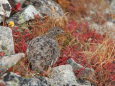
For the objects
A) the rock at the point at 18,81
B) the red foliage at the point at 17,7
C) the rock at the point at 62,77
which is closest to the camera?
A: the rock at the point at 18,81

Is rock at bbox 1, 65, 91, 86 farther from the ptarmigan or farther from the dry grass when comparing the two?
the dry grass

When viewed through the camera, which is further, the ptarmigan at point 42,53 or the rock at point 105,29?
the rock at point 105,29

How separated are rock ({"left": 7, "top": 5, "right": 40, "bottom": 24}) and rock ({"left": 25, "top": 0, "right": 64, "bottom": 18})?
2.10ft

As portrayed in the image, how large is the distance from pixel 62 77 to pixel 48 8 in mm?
3543

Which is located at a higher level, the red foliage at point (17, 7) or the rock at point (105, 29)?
the red foliage at point (17, 7)

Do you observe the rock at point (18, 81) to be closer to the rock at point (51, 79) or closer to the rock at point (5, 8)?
the rock at point (51, 79)

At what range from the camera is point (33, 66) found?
28.4 ft

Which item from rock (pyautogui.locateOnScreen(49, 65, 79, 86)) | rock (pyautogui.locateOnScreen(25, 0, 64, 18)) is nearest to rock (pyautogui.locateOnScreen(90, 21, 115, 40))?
rock (pyautogui.locateOnScreen(25, 0, 64, 18))

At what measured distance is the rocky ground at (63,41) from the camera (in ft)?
27.7

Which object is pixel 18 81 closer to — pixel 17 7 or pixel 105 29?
pixel 17 7

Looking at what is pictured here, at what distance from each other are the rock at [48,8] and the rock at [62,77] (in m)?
2.84

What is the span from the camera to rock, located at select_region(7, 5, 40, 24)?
1071 centimetres

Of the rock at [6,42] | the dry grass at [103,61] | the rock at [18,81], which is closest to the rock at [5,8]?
the rock at [6,42]

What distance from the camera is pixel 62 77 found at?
28.5ft
